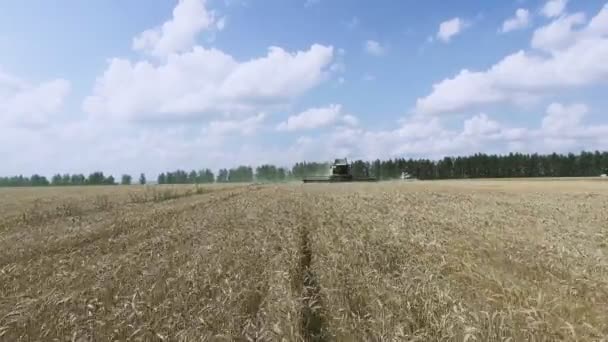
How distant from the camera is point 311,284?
7.05m

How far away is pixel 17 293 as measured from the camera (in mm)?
6844

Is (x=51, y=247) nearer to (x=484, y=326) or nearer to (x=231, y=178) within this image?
(x=484, y=326)

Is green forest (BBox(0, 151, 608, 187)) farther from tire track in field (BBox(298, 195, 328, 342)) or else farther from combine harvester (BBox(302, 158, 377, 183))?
tire track in field (BBox(298, 195, 328, 342))

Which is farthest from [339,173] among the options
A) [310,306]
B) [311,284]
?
[310,306]

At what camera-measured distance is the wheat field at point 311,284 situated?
5031mm

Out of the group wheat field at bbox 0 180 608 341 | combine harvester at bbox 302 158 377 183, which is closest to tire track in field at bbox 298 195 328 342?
wheat field at bbox 0 180 608 341

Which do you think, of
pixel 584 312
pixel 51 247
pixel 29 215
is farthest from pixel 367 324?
pixel 29 215

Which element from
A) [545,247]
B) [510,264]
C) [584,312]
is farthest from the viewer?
[545,247]

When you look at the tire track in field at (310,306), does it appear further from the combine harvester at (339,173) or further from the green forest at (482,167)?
the green forest at (482,167)

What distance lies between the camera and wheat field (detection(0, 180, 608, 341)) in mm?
5031

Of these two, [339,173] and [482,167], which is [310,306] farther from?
[482,167]

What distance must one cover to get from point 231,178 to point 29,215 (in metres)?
166

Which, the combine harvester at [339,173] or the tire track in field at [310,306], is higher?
the combine harvester at [339,173]

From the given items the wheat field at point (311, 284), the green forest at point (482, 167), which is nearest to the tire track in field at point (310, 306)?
the wheat field at point (311, 284)
